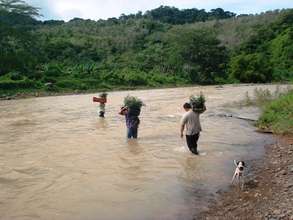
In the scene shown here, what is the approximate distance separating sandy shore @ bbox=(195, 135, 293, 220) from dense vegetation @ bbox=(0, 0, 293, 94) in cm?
3489

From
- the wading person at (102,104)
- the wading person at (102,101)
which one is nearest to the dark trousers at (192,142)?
the wading person at (102,101)

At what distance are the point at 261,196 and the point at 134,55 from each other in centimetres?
6755

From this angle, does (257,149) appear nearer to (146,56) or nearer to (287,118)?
(287,118)

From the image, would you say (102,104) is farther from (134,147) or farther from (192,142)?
(192,142)

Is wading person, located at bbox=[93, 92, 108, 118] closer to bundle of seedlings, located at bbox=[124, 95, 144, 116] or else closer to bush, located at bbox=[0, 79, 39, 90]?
bundle of seedlings, located at bbox=[124, 95, 144, 116]

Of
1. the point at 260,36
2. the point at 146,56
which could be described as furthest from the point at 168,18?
the point at 146,56

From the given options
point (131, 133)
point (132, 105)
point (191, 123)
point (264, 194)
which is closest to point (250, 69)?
point (131, 133)

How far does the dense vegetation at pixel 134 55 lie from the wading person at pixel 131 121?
28771mm

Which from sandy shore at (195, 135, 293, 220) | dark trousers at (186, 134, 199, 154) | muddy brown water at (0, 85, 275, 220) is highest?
dark trousers at (186, 134, 199, 154)

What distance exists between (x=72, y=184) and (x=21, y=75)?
3891 cm

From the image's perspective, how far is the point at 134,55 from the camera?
7619 cm

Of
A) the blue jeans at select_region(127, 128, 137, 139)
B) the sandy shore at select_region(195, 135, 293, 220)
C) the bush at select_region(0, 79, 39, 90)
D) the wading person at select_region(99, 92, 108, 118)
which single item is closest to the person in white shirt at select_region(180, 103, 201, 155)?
the sandy shore at select_region(195, 135, 293, 220)

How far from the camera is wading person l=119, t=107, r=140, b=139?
16.3 m

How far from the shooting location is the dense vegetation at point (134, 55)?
160 feet
